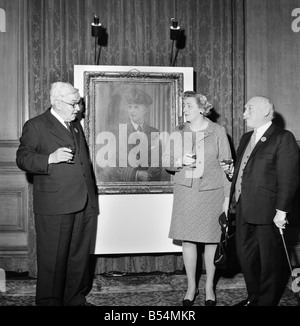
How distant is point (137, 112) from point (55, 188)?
4.44 ft

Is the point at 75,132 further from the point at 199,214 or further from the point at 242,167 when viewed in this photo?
the point at 242,167

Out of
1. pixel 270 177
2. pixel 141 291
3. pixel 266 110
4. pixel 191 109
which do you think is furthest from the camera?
pixel 141 291

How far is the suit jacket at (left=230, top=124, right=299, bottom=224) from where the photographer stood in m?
3.22

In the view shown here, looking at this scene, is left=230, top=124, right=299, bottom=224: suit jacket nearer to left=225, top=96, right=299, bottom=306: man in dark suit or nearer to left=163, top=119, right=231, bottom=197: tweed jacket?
left=225, top=96, right=299, bottom=306: man in dark suit

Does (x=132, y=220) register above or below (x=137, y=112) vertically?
below

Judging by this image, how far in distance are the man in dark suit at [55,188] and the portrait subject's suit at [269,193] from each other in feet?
4.12

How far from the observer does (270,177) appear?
3.29 meters

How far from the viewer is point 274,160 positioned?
329 centimetres

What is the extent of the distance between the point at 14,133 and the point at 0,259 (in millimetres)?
1261

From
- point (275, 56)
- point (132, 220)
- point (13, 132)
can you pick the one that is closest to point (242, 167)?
point (132, 220)

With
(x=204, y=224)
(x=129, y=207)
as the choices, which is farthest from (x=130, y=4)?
(x=204, y=224)

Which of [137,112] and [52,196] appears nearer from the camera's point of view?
[52,196]
